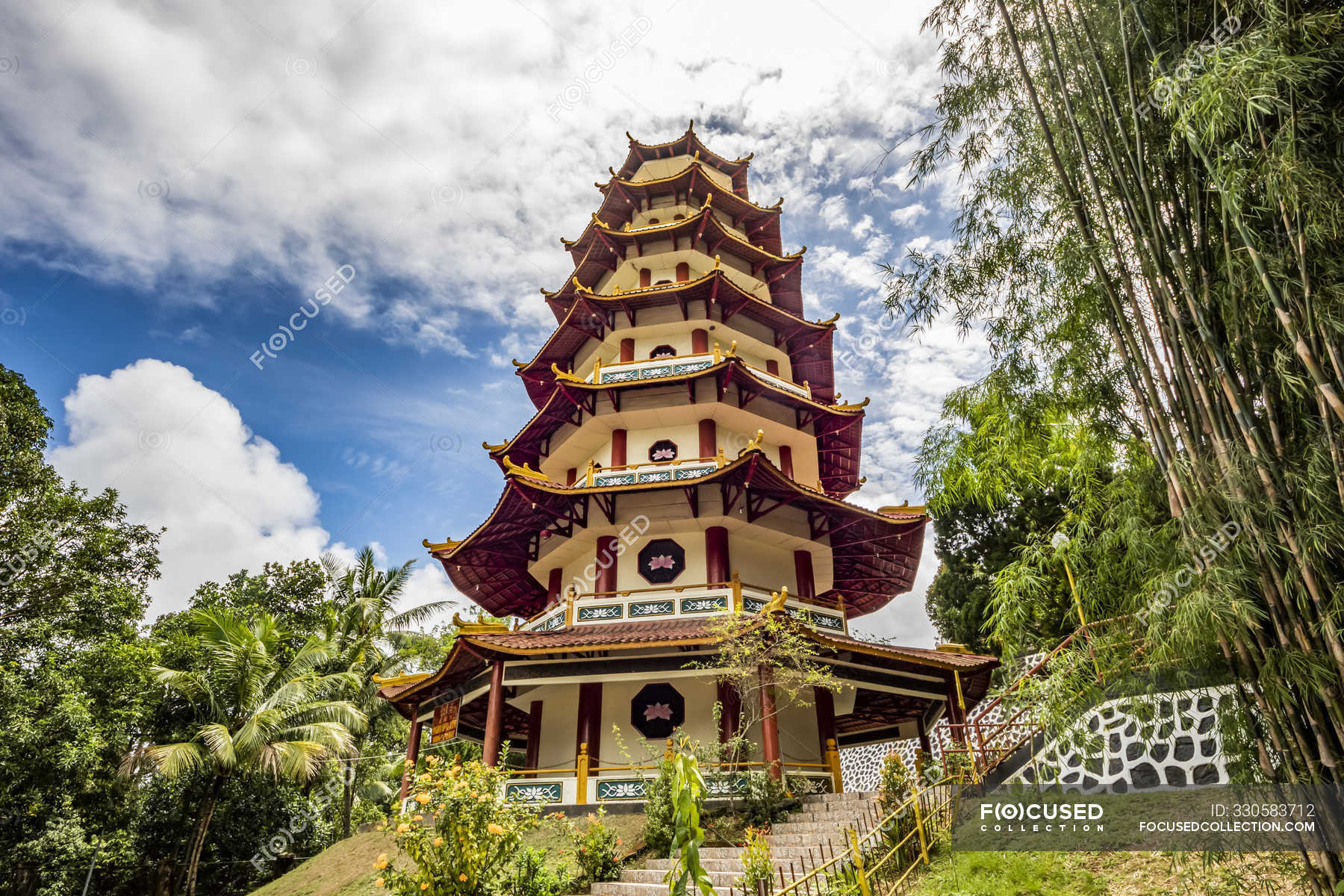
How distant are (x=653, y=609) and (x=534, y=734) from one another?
395 centimetres

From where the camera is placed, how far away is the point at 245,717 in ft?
58.7

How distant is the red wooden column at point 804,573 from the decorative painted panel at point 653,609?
117 inches

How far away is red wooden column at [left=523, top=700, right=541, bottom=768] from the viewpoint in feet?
48.1

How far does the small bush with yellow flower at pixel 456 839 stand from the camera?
686 cm

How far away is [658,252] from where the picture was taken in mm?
19031

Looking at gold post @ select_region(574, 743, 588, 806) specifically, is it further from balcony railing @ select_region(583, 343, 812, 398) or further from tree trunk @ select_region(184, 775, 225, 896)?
tree trunk @ select_region(184, 775, 225, 896)

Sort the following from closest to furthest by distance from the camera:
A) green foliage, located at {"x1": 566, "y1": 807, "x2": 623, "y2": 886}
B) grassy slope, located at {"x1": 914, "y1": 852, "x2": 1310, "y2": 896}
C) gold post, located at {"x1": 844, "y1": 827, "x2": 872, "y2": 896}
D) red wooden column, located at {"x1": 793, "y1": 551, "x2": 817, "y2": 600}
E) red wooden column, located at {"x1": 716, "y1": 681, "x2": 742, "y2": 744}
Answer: grassy slope, located at {"x1": 914, "y1": 852, "x2": 1310, "y2": 896}
gold post, located at {"x1": 844, "y1": 827, "x2": 872, "y2": 896}
green foliage, located at {"x1": 566, "y1": 807, "x2": 623, "y2": 886}
red wooden column, located at {"x1": 716, "y1": 681, "x2": 742, "y2": 744}
red wooden column, located at {"x1": 793, "y1": 551, "x2": 817, "y2": 600}

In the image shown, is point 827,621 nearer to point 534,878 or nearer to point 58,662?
point 534,878

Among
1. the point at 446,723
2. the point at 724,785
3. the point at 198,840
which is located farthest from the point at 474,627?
the point at 198,840

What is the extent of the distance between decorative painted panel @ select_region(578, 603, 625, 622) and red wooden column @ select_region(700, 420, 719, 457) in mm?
3789

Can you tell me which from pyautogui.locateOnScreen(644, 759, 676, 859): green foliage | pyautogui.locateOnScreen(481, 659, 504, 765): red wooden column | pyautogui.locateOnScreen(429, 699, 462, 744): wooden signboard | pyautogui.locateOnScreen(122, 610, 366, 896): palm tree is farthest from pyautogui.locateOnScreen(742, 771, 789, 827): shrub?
pyautogui.locateOnScreen(122, 610, 366, 896): palm tree

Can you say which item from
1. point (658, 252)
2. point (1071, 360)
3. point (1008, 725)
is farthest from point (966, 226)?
point (658, 252)

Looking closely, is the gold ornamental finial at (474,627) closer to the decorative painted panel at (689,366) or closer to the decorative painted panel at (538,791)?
the decorative painted panel at (538,791)

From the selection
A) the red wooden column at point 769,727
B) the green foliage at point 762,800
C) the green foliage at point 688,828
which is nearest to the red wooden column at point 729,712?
the red wooden column at point 769,727
